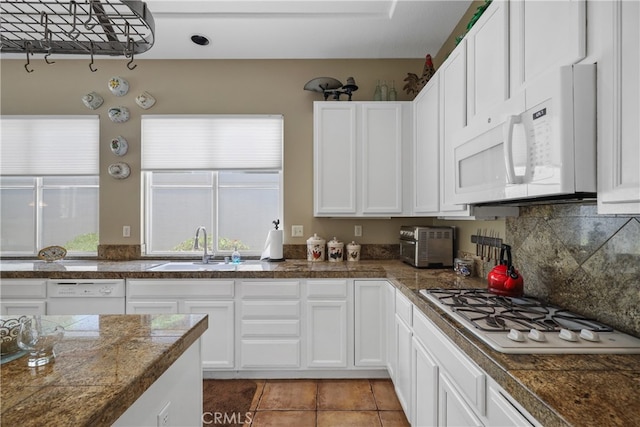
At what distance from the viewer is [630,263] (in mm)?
1166

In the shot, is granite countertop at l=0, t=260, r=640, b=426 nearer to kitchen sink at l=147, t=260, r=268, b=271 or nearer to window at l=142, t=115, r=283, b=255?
kitchen sink at l=147, t=260, r=268, b=271

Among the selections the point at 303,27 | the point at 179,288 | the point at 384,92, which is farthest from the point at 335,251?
the point at 303,27

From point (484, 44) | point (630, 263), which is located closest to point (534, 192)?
point (630, 263)

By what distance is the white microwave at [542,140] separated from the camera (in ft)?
3.20

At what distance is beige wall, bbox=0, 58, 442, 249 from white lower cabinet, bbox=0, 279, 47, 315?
0.75 m

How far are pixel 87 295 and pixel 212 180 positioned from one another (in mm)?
1414

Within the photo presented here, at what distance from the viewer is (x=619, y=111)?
0.88 metres

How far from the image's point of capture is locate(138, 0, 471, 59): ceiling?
250 centimetres

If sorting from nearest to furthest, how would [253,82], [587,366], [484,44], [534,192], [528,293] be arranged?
1. [587,366]
2. [534,192]
3. [484,44]
4. [528,293]
5. [253,82]

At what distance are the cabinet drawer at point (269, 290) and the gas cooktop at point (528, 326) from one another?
1.16 m

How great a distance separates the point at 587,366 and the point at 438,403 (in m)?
0.70

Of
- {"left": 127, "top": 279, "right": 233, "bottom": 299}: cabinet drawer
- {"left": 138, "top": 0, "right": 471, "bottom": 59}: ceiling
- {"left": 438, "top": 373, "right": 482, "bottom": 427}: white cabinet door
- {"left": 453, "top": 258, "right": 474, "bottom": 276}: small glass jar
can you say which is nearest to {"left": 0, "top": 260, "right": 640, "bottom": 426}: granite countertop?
{"left": 438, "top": 373, "right": 482, "bottom": 427}: white cabinet door

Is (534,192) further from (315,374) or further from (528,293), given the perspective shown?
(315,374)

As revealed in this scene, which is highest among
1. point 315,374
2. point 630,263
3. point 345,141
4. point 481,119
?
point 345,141
